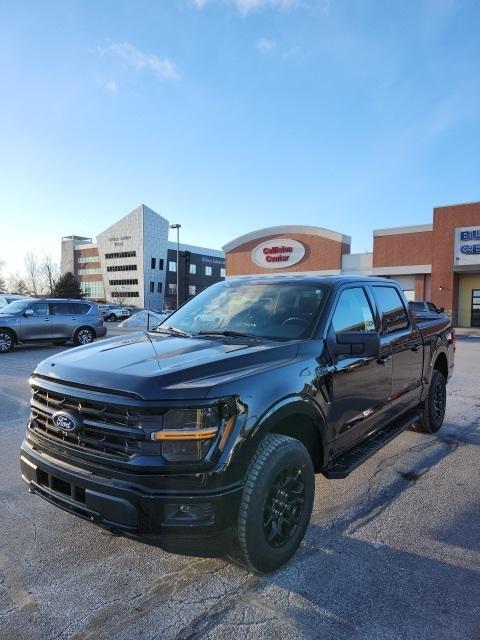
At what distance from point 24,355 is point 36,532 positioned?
461 inches

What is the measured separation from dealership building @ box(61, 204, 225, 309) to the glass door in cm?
5569

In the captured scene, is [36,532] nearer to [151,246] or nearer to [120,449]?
[120,449]

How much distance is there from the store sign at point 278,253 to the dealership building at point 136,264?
41.0 meters

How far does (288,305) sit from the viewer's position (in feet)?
12.9

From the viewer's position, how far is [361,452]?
3.94 meters

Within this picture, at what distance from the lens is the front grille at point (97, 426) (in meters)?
2.54

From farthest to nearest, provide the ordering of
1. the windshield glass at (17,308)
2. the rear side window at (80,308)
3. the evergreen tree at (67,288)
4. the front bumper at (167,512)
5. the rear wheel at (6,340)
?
the evergreen tree at (67,288), the rear side window at (80,308), the windshield glass at (17,308), the rear wheel at (6,340), the front bumper at (167,512)

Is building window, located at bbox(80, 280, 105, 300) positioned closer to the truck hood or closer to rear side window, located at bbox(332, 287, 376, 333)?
rear side window, located at bbox(332, 287, 376, 333)

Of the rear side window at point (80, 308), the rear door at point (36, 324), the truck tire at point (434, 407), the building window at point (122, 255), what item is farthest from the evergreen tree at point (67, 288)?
the truck tire at point (434, 407)

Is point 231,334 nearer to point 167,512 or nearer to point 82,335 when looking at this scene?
point 167,512

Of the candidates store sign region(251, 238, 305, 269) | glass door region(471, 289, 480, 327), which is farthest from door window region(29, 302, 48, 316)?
glass door region(471, 289, 480, 327)

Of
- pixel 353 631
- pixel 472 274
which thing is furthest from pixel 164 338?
pixel 472 274

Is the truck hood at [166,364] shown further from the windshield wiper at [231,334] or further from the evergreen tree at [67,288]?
the evergreen tree at [67,288]

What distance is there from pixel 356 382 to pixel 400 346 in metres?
1.19
